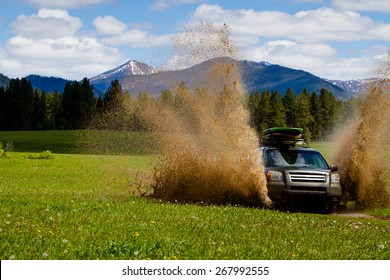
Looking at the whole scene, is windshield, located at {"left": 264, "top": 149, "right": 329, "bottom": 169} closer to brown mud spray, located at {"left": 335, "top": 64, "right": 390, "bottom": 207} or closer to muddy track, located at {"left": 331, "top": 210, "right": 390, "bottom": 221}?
muddy track, located at {"left": 331, "top": 210, "right": 390, "bottom": 221}

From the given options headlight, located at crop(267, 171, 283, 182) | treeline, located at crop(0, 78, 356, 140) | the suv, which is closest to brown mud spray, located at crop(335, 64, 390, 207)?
the suv

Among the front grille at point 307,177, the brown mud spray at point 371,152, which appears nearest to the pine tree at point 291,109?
the brown mud spray at point 371,152

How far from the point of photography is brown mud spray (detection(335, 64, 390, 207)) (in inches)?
893

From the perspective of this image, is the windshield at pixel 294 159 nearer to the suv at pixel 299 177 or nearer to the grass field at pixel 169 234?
the suv at pixel 299 177

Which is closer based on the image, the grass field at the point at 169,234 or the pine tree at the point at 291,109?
the grass field at the point at 169,234

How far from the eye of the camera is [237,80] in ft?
66.6

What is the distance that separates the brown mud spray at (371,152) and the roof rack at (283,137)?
2780 millimetres

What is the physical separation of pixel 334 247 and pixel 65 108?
12602 cm

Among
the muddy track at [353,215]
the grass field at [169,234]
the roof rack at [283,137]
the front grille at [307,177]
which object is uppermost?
the roof rack at [283,137]

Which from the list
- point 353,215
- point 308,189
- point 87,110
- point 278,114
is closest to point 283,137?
point 308,189

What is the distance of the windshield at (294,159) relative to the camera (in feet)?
65.5

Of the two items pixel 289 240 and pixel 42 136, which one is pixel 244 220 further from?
pixel 42 136

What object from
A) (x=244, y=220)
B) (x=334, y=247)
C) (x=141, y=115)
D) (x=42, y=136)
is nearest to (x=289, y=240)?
(x=334, y=247)

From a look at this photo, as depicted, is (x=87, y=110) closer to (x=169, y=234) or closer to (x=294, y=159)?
(x=294, y=159)
